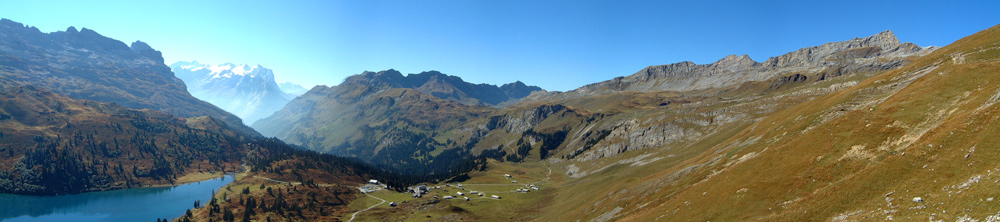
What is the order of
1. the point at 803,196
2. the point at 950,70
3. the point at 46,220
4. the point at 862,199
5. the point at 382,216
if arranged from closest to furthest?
the point at 862,199
the point at 803,196
the point at 950,70
the point at 382,216
the point at 46,220

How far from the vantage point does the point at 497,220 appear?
425 ft

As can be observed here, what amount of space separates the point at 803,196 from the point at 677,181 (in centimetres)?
3926

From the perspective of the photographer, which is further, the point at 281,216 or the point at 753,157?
the point at 281,216

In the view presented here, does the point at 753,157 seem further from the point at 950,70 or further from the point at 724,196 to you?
the point at 950,70

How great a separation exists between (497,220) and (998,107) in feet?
360

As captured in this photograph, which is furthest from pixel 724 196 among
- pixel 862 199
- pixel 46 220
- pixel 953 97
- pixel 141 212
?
pixel 46 220

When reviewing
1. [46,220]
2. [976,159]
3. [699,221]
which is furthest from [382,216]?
[46,220]

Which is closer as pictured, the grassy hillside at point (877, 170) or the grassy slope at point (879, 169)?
the grassy hillside at point (877, 170)

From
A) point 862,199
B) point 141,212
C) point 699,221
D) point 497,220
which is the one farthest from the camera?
point 141,212

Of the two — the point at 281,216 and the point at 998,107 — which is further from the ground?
the point at 998,107

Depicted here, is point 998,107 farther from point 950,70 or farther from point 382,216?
point 382,216

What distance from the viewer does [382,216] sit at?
468 ft

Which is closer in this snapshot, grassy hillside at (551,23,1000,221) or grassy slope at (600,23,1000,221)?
grassy hillside at (551,23,1000,221)

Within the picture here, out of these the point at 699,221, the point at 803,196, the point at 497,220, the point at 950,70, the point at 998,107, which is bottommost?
the point at 497,220
